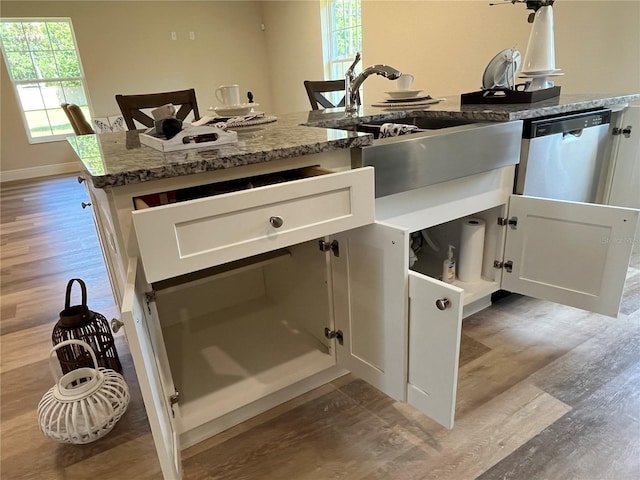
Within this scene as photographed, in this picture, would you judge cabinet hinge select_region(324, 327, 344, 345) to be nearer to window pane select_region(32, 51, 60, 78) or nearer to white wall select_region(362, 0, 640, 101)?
white wall select_region(362, 0, 640, 101)

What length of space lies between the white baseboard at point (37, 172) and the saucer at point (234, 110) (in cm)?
511

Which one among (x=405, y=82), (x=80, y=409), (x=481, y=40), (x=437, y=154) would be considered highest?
(x=481, y=40)

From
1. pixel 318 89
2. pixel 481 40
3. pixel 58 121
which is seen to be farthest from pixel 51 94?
pixel 481 40

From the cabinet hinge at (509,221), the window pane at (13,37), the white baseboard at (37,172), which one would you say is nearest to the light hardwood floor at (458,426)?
the cabinet hinge at (509,221)

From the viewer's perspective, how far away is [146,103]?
7.00 ft

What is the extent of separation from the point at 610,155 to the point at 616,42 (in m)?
0.87

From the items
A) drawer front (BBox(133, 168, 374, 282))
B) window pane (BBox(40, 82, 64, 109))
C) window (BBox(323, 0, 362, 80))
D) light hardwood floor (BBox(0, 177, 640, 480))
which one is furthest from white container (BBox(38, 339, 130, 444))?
window pane (BBox(40, 82, 64, 109))

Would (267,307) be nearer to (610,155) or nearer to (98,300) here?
(98,300)

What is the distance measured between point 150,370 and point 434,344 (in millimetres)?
649

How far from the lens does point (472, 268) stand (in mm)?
1866

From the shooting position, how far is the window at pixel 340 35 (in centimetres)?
507

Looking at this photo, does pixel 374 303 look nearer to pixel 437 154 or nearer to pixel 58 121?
pixel 437 154

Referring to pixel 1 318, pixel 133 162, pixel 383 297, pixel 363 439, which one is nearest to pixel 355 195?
pixel 383 297

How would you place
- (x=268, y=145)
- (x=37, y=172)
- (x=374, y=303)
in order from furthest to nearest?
(x=37, y=172) < (x=374, y=303) < (x=268, y=145)
